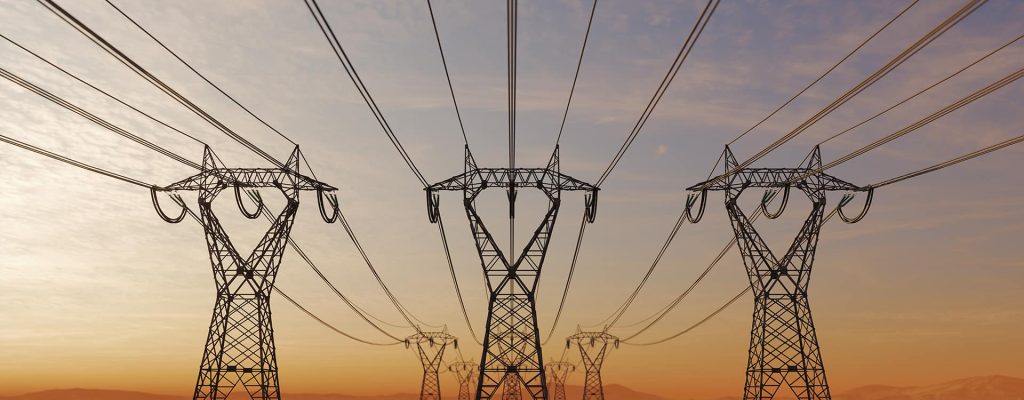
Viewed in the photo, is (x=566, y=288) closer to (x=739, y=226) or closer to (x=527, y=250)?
(x=739, y=226)

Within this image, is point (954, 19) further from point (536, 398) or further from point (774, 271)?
point (774, 271)

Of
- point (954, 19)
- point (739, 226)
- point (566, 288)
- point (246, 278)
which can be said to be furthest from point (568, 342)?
point (954, 19)

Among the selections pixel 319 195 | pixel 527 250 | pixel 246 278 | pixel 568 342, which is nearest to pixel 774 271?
pixel 527 250

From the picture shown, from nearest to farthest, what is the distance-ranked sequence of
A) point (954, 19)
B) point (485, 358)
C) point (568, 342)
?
point (954, 19) < point (485, 358) < point (568, 342)

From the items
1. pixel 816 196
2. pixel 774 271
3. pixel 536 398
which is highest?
pixel 816 196

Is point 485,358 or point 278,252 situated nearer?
point 485,358

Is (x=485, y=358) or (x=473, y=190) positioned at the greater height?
(x=473, y=190)

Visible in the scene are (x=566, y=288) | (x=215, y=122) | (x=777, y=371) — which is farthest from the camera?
(x=566, y=288)

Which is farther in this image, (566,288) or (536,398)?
(566,288)

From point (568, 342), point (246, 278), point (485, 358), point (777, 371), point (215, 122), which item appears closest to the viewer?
point (215, 122)
